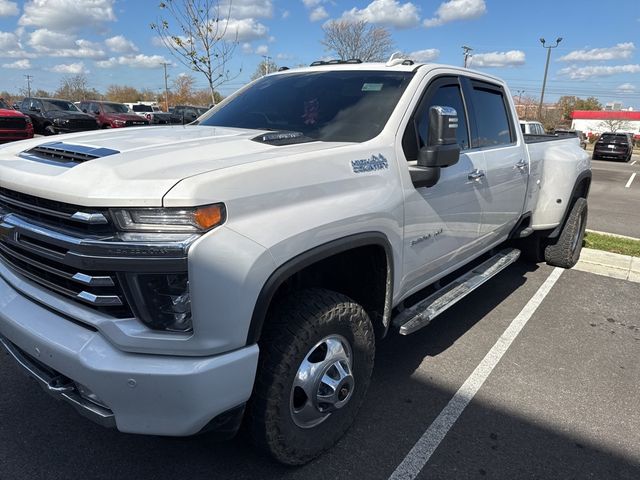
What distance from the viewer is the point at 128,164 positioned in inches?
78.9

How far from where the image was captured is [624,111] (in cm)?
8044

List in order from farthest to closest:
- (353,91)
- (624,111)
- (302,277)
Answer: (624,111) → (353,91) → (302,277)

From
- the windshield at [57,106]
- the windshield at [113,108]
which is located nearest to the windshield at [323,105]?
the windshield at [57,106]

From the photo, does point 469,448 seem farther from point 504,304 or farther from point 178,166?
point 504,304

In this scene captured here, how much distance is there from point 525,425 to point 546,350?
1138 millimetres

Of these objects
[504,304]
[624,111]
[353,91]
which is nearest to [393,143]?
[353,91]

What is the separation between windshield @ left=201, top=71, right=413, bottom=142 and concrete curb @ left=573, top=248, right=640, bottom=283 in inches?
165

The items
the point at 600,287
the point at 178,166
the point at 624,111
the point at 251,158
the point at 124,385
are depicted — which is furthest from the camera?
the point at 624,111

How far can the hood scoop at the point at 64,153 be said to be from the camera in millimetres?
2166

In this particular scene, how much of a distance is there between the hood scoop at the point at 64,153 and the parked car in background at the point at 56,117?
18.2m

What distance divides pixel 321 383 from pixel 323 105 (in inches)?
70.1

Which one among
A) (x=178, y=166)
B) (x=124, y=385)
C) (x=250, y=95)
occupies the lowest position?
(x=124, y=385)

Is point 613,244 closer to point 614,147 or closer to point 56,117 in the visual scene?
point 56,117

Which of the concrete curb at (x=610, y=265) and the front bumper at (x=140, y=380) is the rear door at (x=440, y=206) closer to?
the front bumper at (x=140, y=380)
